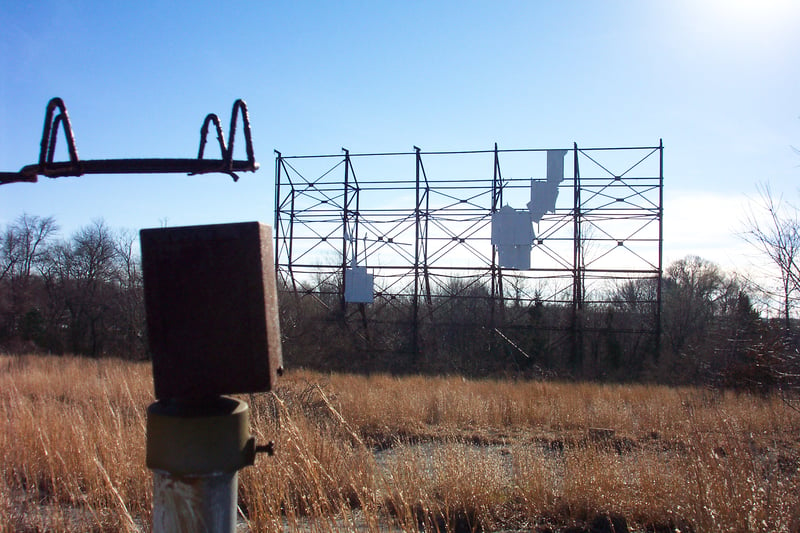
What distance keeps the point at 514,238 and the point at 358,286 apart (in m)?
5.91

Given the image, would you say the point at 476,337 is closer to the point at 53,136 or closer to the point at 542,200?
the point at 542,200

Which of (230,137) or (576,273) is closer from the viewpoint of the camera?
(230,137)

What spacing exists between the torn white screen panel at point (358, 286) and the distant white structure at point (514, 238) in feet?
16.1

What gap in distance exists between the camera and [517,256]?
862 inches

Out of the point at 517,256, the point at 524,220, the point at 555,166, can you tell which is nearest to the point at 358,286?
the point at 517,256

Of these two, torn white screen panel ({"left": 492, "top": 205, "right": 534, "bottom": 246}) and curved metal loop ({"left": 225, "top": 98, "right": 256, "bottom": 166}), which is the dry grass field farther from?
torn white screen panel ({"left": 492, "top": 205, "right": 534, "bottom": 246})

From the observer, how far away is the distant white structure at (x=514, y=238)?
2178 centimetres

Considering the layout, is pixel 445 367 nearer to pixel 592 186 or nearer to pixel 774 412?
pixel 592 186

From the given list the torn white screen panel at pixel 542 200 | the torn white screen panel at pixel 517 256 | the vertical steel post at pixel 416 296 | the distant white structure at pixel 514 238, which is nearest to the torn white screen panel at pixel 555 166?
the torn white screen panel at pixel 542 200

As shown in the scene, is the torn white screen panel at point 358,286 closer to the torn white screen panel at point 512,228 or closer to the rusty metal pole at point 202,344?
the torn white screen panel at point 512,228

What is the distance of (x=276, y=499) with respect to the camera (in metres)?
3.70

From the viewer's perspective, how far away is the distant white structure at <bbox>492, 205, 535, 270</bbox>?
21.8 m

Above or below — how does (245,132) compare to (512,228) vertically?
below

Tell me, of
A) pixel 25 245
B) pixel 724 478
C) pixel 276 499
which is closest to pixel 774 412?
pixel 724 478
